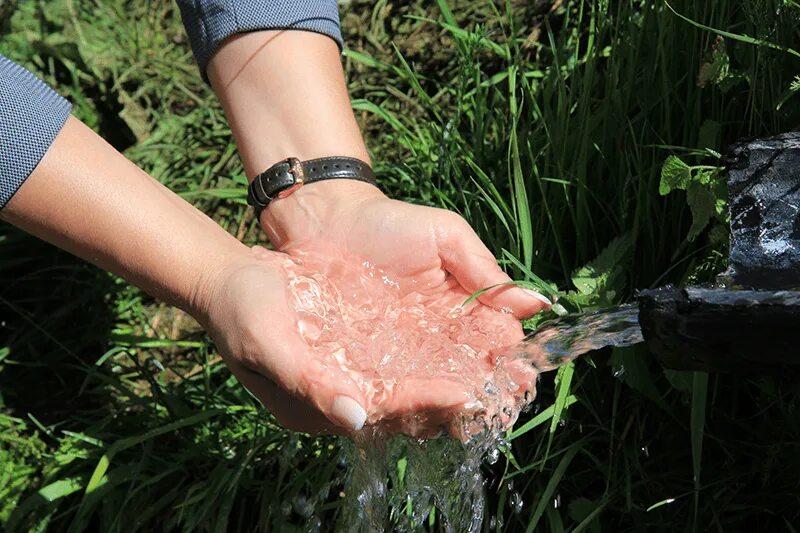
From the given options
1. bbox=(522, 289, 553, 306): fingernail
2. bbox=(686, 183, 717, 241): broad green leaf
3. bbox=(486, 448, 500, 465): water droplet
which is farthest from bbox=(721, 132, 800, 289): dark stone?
bbox=(486, 448, 500, 465): water droplet

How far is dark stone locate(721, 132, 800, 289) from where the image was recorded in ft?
5.62

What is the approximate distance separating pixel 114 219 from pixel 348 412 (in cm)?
59

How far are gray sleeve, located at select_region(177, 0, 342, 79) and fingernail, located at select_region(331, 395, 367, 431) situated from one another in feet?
3.13

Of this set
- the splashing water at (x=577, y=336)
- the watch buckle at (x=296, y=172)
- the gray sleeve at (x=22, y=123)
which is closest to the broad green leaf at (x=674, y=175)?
the splashing water at (x=577, y=336)

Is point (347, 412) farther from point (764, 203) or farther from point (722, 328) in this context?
point (764, 203)

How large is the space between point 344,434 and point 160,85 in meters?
1.79

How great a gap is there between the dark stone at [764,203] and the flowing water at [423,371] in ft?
0.75

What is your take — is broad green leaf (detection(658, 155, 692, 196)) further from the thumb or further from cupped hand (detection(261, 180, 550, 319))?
the thumb

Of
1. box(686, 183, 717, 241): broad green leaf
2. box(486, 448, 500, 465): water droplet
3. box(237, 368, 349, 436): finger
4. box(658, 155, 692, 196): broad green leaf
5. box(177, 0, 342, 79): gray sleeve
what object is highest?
box(177, 0, 342, 79): gray sleeve

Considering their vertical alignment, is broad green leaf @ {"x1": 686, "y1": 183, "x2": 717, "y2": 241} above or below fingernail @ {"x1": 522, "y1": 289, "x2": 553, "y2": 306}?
above

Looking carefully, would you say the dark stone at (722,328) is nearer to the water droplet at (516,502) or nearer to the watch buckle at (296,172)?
the water droplet at (516,502)

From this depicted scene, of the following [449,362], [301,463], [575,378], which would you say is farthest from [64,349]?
[575,378]

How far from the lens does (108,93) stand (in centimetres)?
323

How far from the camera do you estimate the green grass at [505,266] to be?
1894mm
